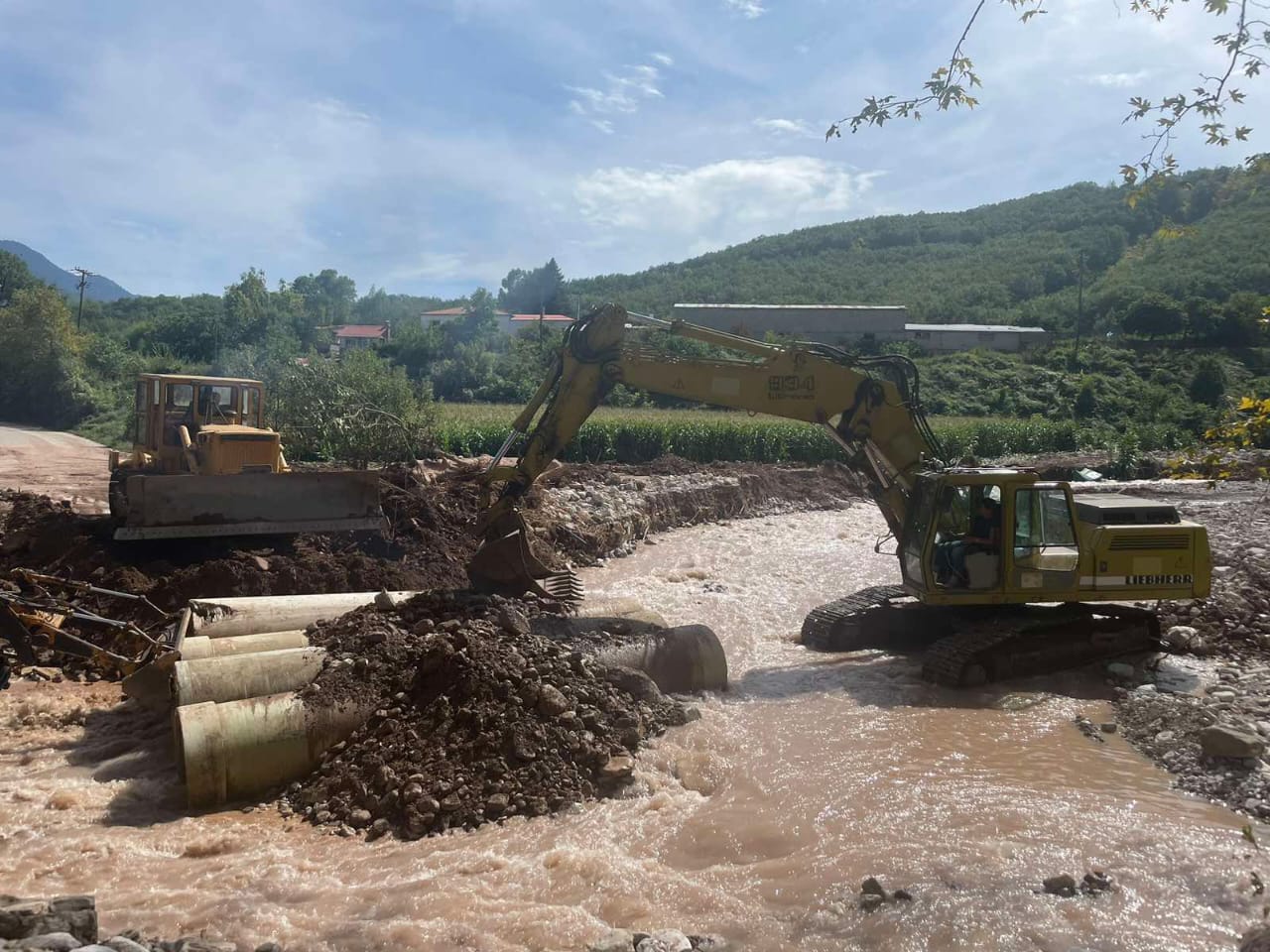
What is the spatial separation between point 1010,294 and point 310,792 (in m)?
79.8

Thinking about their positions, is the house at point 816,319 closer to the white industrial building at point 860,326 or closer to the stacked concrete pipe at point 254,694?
the white industrial building at point 860,326

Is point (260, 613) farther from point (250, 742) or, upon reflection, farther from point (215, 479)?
point (215, 479)

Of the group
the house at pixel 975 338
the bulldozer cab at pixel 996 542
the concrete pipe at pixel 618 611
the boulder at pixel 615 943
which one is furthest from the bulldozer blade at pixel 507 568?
the house at pixel 975 338

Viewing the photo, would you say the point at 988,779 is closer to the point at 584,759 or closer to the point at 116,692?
the point at 584,759

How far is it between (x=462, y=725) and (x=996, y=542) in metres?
5.81

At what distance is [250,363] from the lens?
32.3 meters

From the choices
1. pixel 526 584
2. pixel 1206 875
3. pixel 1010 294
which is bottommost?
pixel 1206 875

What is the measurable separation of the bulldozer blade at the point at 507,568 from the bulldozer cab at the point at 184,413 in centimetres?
478

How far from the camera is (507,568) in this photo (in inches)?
373

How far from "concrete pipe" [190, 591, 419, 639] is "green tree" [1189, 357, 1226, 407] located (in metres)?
50.5

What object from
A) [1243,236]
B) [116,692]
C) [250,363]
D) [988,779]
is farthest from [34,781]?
[1243,236]

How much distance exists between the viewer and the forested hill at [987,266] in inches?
2581

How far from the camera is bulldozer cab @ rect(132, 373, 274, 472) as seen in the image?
13.0 m

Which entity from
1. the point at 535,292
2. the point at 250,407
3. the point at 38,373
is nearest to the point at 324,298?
the point at 535,292
